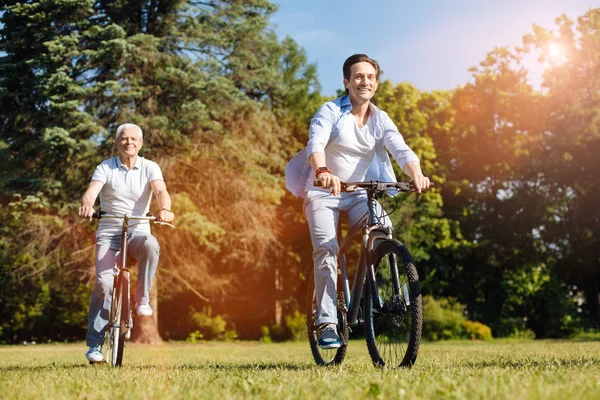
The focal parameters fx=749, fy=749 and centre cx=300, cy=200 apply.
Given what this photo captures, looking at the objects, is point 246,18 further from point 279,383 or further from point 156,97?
point 279,383

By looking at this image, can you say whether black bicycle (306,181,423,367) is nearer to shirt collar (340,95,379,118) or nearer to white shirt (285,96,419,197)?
white shirt (285,96,419,197)

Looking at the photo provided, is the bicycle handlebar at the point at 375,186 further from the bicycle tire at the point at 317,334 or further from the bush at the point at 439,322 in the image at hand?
the bush at the point at 439,322

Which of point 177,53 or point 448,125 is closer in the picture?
point 177,53

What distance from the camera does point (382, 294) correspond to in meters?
5.22

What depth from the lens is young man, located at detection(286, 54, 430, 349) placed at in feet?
18.2

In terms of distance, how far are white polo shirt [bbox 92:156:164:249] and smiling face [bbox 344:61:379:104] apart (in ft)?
6.62

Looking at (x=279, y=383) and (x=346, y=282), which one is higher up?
(x=346, y=282)

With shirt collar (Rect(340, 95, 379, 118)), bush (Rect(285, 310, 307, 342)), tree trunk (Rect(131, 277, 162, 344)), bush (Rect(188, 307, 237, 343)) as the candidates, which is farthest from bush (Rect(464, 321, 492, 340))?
shirt collar (Rect(340, 95, 379, 118))

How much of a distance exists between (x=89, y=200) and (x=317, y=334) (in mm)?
2287

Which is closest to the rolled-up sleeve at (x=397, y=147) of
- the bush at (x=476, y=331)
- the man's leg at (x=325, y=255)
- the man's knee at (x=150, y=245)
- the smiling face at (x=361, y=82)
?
the smiling face at (x=361, y=82)

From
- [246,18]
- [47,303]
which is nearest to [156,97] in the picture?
[246,18]

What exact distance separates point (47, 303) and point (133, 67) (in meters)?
10.3

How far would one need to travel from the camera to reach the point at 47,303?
27.1 m

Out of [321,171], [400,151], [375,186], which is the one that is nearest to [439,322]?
[400,151]
